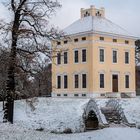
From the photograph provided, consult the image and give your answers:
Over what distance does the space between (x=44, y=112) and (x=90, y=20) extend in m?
16.9

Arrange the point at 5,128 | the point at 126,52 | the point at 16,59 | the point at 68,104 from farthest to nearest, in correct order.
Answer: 1. the point at 126,52
2. the point at 68,104
3. the point at 16,59
4. the point at 5,128

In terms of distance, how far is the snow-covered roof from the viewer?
50.5 meters

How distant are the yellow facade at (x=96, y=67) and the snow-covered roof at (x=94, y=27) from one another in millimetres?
494

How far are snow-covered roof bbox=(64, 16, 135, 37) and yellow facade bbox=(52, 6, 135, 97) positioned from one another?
0.49 m

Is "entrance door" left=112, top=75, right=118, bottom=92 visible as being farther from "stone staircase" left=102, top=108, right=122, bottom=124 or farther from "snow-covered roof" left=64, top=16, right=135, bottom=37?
"stone staircase" left=102, top=108, right=122, bottom=124

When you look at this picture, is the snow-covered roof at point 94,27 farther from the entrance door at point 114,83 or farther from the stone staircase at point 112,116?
the stone staircase at point 112,116

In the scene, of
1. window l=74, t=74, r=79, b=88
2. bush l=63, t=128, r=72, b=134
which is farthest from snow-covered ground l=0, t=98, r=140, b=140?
window l=74, t=74, r=79, b=88

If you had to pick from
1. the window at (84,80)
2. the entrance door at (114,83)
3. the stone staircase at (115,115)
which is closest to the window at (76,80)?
the window at (84,80)

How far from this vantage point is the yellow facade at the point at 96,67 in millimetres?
49594

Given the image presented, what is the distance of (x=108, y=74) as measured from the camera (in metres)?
51.3

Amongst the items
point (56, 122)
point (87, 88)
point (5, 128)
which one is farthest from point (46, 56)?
point (87, 88)

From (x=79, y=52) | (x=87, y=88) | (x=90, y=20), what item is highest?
(x=90, y=20)

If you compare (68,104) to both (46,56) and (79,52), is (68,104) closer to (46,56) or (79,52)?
(79,52)

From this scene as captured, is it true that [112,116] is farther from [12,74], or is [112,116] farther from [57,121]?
[12,74]
